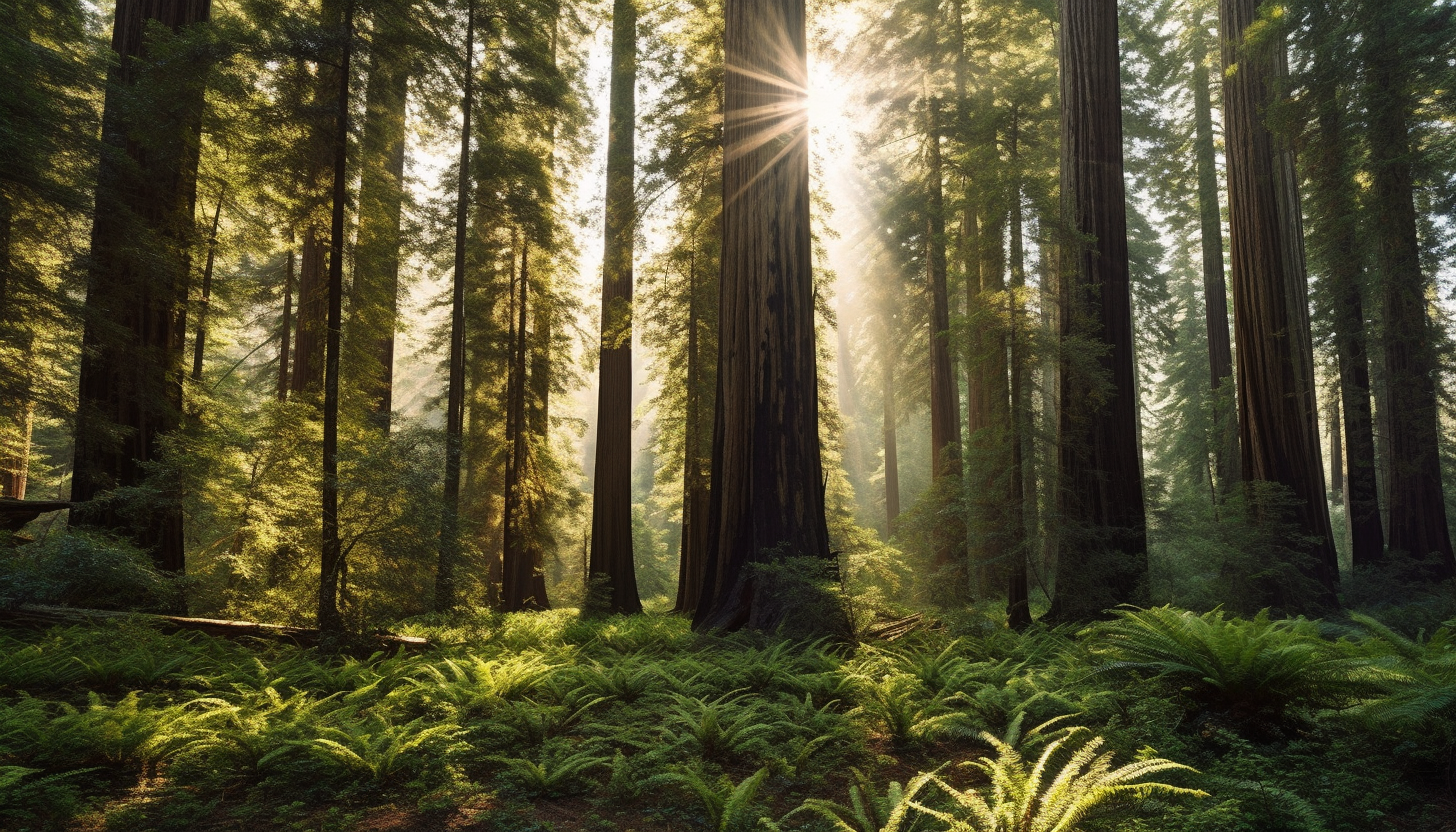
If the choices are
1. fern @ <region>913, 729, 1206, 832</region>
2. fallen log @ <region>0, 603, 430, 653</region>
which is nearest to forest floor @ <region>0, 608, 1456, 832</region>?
fern @ <region>913, 729, 1206, 832</region>

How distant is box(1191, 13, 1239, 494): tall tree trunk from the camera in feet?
46.0

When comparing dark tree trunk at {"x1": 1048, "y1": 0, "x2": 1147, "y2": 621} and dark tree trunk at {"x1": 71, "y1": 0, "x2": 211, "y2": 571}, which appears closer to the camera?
dark tree trunk at {"x1": 1048, "y1": 0, "x2": 1147, "y2": 621}

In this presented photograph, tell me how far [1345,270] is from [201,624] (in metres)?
16.9

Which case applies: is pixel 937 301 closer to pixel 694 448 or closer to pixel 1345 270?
pixel 694 448

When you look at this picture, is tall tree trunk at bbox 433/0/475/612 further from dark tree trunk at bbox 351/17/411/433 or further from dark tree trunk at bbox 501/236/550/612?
dark tree trunk at bbox 501/236/550/612

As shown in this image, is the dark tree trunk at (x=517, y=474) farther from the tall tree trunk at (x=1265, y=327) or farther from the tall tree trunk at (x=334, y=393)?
the tall tree trunk at (x=1265, y=327)

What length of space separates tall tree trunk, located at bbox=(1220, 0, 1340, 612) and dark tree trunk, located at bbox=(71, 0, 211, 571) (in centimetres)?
1407

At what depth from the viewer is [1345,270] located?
435 inches

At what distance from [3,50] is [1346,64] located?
18.0 m

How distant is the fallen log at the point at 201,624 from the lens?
5852 mm

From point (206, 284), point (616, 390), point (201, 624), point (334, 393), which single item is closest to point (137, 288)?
point (206, 284)

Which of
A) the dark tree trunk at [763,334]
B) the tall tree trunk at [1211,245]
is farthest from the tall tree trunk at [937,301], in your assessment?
the dark tree trunk at [763,334]

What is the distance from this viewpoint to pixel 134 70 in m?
8.58

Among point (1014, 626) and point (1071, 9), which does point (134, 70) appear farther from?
point (1014, 626)
